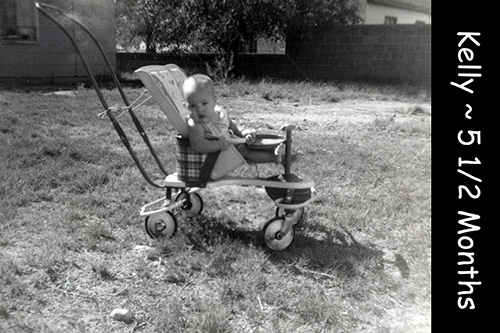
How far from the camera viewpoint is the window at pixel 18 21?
12.5m

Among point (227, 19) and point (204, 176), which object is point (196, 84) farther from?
point (227, 19)

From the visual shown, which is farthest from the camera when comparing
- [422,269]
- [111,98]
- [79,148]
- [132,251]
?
[111,98]

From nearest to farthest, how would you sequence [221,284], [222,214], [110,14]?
1. [221,284]
2. [222,214]
3. [110,14]

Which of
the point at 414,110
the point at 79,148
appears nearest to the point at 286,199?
the point at 79,148

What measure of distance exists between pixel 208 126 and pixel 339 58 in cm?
1182

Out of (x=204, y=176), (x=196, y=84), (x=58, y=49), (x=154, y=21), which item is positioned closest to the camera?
(x=196, y=84)

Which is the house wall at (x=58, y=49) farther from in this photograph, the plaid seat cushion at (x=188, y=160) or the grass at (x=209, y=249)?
the plaid seat cushion at (x=188, y=160)

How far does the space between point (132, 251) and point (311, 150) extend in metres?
3.13

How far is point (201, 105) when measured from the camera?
3115 mm

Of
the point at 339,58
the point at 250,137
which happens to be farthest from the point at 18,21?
the point at 250,137

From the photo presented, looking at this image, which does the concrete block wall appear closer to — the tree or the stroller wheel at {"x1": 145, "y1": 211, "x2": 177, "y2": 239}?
the tree
